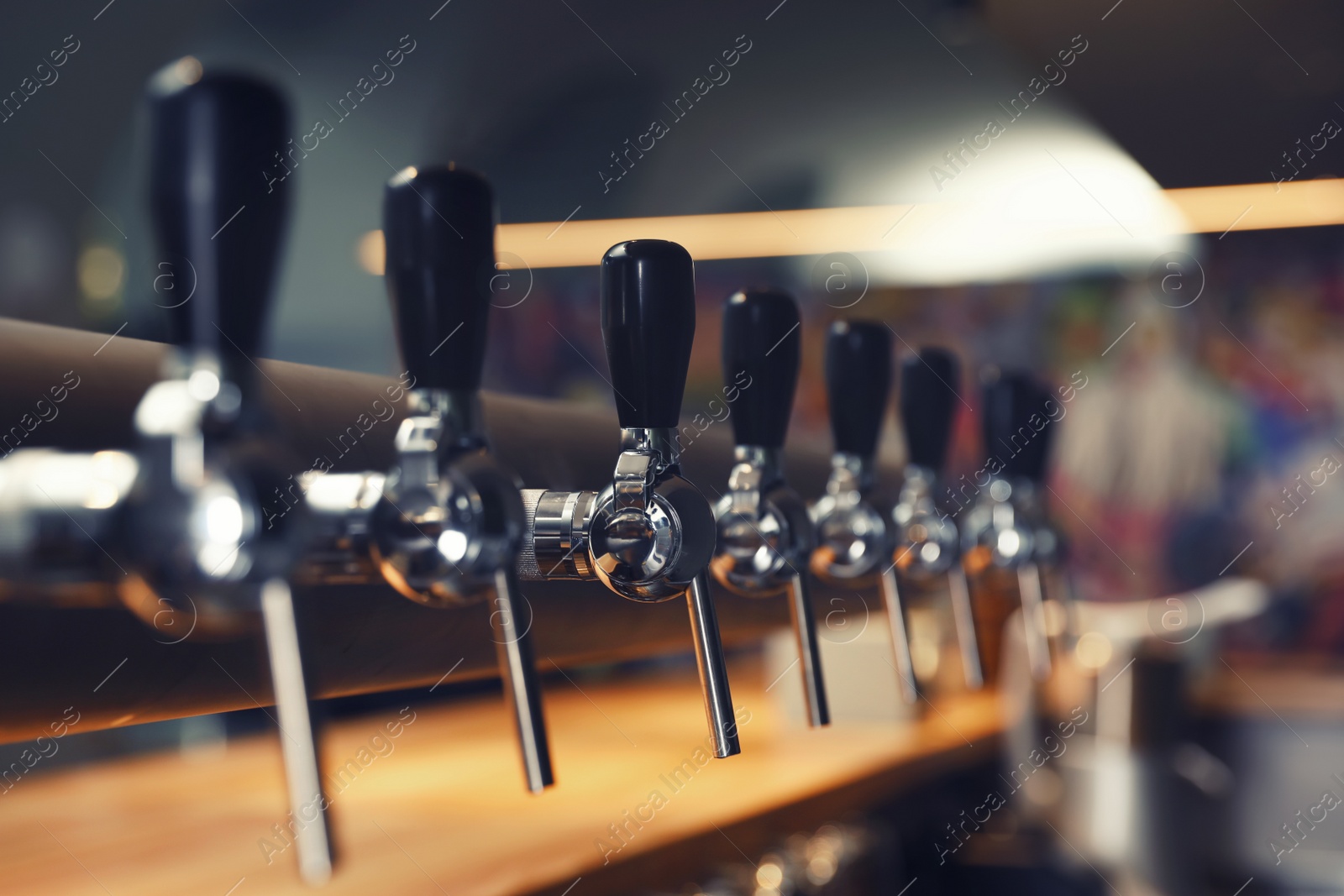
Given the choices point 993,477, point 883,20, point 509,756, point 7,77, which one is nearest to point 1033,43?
point 883,20

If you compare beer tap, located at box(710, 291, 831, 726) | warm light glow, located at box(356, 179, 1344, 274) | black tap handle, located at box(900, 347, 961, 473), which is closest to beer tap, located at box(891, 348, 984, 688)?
black tap handle, located at box(900, 347, 961, 473)

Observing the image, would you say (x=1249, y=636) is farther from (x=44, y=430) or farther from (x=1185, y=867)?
(x=44, y=430)

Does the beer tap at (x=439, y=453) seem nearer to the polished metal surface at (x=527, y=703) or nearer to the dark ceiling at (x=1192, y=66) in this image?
the polished metal surface at (x=527, y=703)

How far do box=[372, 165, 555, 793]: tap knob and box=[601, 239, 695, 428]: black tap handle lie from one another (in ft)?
0.29

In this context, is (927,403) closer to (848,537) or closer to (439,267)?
(848,537)

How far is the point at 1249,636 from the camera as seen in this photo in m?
4.39

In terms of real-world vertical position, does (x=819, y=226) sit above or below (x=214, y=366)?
above

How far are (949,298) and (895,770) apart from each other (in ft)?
9.98

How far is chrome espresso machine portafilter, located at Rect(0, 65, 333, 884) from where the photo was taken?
0.28 m

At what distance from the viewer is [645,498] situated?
49cm

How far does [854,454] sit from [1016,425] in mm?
407

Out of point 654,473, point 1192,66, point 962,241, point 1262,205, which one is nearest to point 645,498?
point 654,473

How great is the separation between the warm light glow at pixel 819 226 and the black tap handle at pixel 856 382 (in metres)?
1.63

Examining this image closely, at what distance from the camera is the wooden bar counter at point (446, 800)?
1.10 metres
